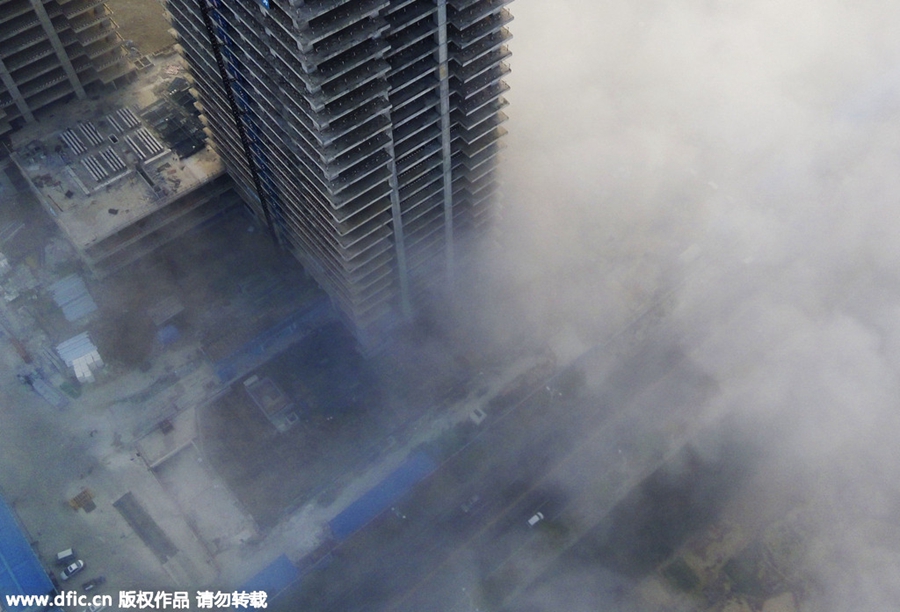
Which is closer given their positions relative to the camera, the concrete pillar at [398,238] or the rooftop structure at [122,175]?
the concrete pillar at [398,238]

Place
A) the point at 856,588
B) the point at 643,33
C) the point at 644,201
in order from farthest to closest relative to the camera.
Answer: the point at 643,33
the point at 644,201
the point at 856,588

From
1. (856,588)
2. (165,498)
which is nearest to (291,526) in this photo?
(165,498)

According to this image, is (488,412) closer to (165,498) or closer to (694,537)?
(694,537)

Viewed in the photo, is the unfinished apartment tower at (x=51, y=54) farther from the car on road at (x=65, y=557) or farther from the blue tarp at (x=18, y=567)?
the car on road at (x=65, y=557)

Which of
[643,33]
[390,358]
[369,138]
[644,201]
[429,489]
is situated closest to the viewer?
[369,138]

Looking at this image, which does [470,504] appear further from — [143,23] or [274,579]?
[143,23]

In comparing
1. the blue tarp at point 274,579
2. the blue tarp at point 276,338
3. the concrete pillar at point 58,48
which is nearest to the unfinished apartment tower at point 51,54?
the concrete pillar at point 58,48
